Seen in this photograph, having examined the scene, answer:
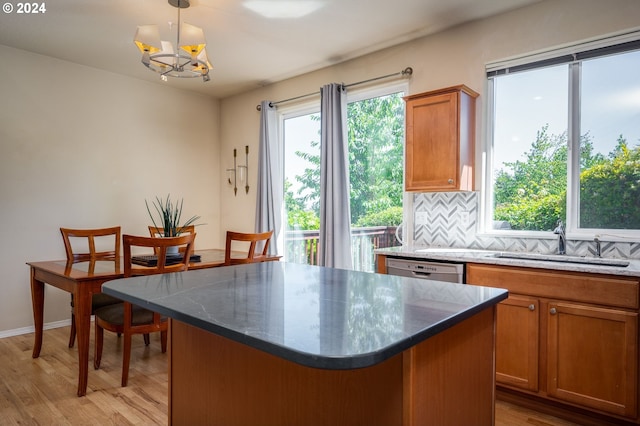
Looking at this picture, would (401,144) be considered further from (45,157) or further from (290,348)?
(45,157)

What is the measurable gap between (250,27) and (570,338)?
10.5ft

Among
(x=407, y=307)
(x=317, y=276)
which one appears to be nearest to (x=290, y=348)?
(x=407, y=307)

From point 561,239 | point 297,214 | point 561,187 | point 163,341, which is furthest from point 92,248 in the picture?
point 561,187

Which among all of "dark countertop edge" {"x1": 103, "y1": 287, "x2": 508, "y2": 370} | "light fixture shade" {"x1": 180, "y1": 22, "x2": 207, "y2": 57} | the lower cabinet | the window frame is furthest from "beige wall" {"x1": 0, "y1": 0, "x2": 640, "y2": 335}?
"dark countertop edge" {"x1": 103, "y1": 287, "x2": 508, "y2": 370}

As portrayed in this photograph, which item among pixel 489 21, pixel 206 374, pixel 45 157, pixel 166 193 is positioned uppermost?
pixel 489 21

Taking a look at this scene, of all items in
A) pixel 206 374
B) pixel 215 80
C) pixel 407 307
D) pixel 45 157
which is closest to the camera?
pixel 407 307

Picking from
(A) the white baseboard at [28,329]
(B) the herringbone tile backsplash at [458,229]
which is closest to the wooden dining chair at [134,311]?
(A) the white baseboard at [28,329]

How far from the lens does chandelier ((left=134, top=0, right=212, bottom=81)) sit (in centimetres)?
269

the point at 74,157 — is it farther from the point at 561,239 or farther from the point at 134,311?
the point at 561,239

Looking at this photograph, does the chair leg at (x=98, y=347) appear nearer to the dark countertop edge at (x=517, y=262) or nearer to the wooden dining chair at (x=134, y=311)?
the wooden dining chair at (x=134, y=311)

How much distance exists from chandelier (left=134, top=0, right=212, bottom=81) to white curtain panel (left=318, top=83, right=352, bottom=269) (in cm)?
139

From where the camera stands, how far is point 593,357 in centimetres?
220

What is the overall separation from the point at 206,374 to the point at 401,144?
9.48 ft

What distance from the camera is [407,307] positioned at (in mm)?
1129
